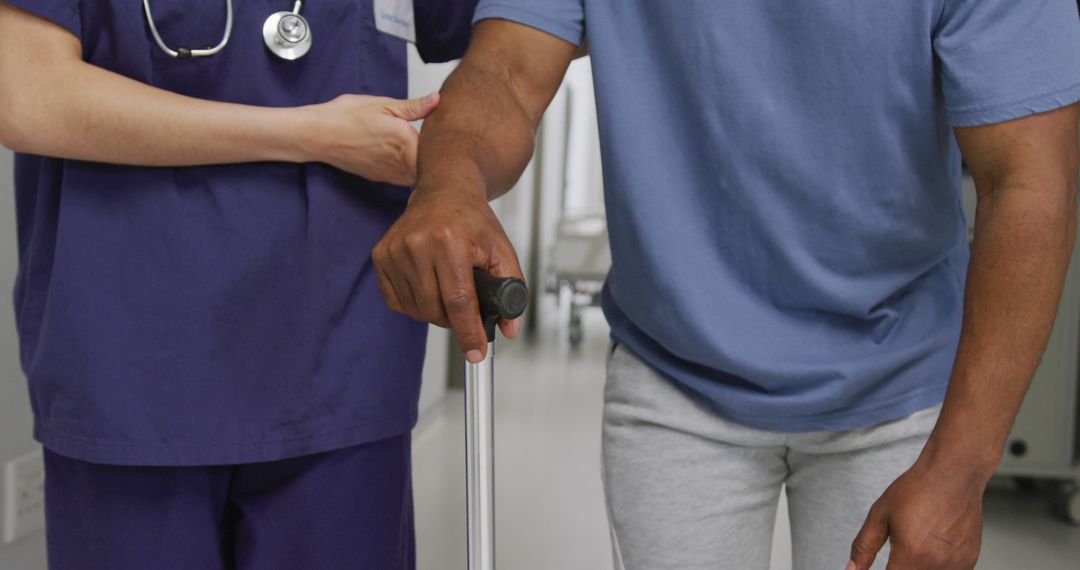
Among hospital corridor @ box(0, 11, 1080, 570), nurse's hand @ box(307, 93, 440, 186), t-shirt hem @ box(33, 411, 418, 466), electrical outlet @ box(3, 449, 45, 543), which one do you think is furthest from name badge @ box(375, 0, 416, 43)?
electrical outlet @ box(3, 449, 45, 543)

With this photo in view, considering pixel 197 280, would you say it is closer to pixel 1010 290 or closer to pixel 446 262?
pixel 446 262

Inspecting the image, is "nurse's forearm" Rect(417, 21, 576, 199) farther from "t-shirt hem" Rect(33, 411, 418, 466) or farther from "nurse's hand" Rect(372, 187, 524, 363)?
"t-shirt hem" Rect(33, 411, 418, 466)

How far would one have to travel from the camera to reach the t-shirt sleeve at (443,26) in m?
1.12

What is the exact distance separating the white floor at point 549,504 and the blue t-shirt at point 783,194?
3.48ft

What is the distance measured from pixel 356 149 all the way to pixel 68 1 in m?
0.27

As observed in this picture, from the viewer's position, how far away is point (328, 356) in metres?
0.98

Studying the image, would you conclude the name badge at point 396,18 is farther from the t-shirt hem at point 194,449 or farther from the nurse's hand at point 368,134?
the t-shirt hem at point 194,449

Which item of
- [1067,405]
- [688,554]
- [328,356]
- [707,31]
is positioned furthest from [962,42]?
[1067,405]

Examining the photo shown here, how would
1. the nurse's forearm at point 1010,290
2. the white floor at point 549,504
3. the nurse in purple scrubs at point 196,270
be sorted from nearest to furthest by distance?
the nurse's forearm at point 1010,290 < the nurse in purple scrubs at point 196,270 < the white floor at point 549,504

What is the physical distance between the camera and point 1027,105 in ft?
2.56

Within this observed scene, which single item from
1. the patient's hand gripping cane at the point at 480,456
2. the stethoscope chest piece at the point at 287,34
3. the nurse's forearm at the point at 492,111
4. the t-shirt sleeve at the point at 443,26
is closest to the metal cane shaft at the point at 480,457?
the patient's hand gripping cane at the point at 480,456

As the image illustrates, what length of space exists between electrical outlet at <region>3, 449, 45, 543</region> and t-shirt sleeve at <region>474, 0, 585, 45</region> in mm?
939

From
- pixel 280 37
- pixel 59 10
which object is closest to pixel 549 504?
pixel 280 37

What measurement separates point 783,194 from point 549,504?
6.21 ft
